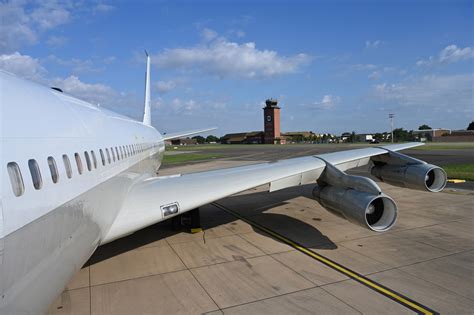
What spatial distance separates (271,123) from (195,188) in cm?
14874

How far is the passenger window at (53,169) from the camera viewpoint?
3.74m

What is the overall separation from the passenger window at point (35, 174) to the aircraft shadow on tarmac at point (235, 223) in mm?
5004

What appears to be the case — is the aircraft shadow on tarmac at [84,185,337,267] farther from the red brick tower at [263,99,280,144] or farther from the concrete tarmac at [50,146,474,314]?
the red brick tower at [263,99,280,144]

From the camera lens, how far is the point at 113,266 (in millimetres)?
7527

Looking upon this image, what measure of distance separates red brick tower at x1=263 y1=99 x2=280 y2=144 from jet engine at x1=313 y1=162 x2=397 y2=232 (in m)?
141

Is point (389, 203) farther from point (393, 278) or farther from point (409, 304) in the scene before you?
point (409, 304)

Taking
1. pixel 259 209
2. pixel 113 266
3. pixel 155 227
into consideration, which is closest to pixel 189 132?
pixel 259 209

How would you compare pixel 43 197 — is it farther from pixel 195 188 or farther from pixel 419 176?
pixel 419 176

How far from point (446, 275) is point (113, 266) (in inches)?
269

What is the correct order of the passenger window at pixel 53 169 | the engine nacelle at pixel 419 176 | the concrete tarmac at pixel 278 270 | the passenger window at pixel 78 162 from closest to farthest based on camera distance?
the passenger window at pixel 53 169 → the passenger window at pixel 78 162 → the concrete tarmac at pixel 278 270 → the engine nacelle at pixel 419 176

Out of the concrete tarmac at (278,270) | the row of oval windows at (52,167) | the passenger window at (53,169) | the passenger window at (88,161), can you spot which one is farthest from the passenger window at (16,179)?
the concrete tarmac at (278,270)

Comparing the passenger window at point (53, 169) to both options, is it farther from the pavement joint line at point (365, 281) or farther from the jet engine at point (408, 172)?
the jet engine at point (408, 172)

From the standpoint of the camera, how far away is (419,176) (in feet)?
33.5

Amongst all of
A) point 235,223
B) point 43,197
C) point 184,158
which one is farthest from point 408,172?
point 184,158
